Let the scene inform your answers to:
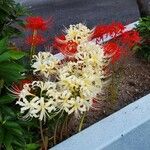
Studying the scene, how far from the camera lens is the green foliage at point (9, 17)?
4207 millimetres

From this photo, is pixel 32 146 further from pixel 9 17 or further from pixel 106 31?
pixel 9 17

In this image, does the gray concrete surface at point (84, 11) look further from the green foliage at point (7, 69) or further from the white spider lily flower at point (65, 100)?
the white spider lily flower at point (65, 100)

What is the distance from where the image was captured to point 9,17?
14.3ft

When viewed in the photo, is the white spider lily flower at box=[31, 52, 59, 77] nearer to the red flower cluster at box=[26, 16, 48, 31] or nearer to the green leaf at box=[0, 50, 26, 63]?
the green leaf at box=[0, 50, 26, 63]

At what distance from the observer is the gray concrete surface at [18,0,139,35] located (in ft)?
32.6

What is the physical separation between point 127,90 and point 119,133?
3.51ft

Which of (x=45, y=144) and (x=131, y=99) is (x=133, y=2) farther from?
(x=45, y=144)

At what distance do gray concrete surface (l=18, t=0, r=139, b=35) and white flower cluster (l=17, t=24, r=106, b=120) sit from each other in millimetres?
5642

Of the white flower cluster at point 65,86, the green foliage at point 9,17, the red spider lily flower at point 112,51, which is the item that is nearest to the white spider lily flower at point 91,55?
the white flower cluster at point 65,86

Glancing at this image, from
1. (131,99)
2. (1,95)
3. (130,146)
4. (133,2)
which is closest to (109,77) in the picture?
(131,99)

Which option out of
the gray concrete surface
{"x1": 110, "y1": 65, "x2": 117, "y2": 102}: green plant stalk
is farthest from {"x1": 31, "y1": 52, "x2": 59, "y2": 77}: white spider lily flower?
the gray concrete surface

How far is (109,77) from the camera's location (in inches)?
157

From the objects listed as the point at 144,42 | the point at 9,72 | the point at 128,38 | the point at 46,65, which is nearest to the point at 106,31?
the point at 128,38

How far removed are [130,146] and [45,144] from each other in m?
0.59
